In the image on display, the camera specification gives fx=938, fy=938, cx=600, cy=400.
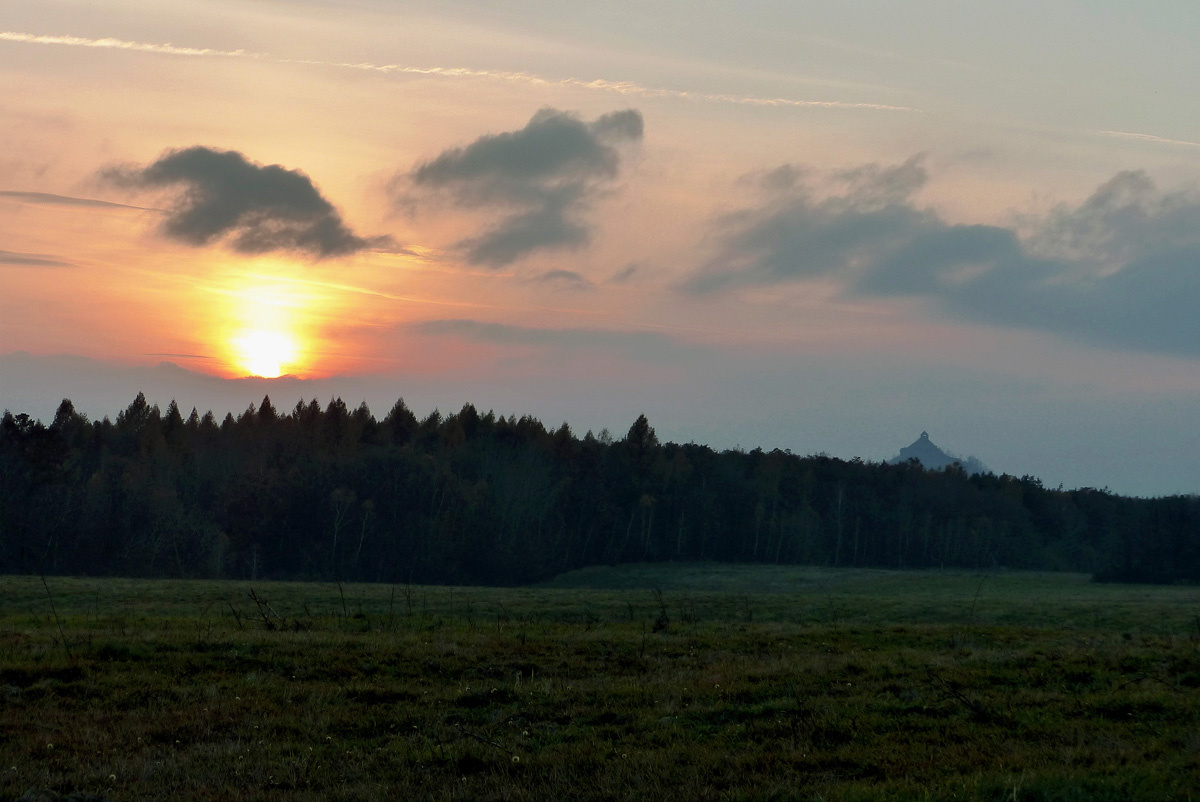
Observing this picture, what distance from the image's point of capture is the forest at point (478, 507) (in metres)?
89.9

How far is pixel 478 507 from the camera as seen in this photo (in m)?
105

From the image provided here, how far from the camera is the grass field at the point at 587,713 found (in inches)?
420

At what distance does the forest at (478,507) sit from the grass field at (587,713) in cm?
7013

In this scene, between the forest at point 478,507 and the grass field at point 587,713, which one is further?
the forest at point 478,507

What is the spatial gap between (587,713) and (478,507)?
91.1m

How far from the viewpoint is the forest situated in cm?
8988

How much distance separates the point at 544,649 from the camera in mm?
21906

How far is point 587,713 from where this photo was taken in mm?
14711

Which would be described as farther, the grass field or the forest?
the forest

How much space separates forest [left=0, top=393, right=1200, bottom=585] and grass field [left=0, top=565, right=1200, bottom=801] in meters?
70.1

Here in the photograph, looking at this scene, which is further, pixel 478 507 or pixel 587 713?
pixel 478 507

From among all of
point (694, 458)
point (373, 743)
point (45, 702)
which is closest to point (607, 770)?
point (373, 743)

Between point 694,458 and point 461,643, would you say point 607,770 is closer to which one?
point 461,643

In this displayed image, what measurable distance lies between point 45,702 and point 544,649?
10.3 meters
